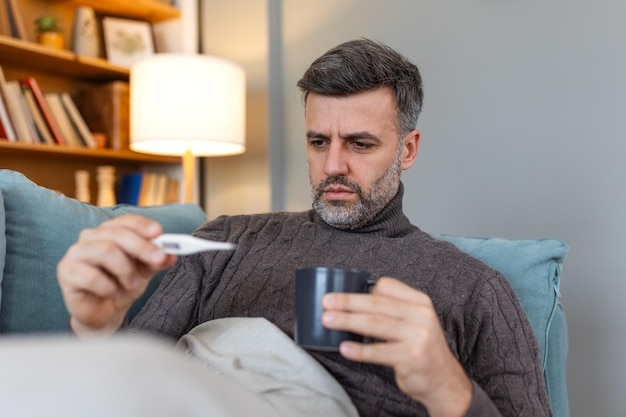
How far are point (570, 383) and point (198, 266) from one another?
1229 mm

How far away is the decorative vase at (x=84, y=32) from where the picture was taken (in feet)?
8.36

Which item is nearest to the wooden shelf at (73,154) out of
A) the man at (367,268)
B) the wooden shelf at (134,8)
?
the wooden shelf at (134,8)

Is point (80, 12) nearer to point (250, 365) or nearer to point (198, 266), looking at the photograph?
point (198, 266)

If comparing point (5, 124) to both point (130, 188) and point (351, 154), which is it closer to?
point (130, 188)

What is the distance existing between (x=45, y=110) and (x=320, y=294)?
2.00m

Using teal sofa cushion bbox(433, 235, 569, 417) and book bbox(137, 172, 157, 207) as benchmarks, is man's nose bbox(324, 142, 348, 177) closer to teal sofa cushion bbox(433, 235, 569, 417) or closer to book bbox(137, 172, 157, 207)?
teal sofa cushion bbox(433, 235, 569, 417)

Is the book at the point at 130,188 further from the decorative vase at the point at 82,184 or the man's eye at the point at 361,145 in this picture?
the man's eye at the point at 361,145

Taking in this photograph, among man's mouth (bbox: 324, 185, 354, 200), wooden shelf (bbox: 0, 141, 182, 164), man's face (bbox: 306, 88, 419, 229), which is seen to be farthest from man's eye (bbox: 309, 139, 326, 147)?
wooden shelf (bbox: 0, 141, 182, 164)

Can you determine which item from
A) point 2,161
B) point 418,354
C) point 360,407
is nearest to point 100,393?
point 418,354

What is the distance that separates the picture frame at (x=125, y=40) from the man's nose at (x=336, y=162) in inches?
67.1

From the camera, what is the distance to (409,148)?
55.9 inches

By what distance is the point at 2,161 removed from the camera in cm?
244

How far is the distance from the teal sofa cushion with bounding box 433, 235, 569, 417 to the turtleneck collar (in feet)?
0.57

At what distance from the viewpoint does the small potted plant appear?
2.41 meters
